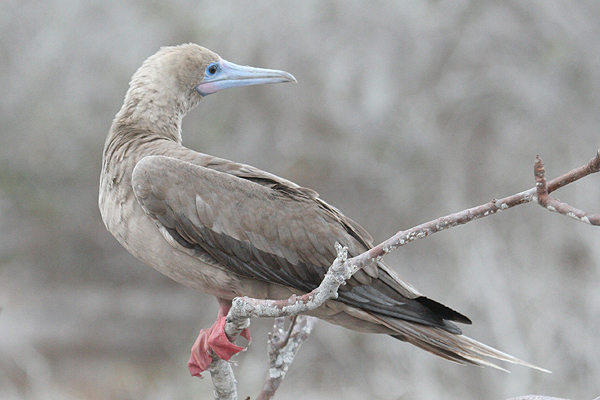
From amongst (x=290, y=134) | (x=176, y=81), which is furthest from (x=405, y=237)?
(x=290, y=134)

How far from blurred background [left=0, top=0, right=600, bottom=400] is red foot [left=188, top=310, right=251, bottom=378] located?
15.2 feet

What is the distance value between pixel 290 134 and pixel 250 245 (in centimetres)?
541

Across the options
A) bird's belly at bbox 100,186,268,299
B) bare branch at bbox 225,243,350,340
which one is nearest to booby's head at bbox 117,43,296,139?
bird's belly at bbox 100,186,268,299

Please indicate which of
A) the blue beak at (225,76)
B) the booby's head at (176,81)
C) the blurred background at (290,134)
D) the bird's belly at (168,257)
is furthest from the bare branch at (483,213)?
the blurred background at (290,134)

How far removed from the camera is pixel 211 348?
8.61 feet

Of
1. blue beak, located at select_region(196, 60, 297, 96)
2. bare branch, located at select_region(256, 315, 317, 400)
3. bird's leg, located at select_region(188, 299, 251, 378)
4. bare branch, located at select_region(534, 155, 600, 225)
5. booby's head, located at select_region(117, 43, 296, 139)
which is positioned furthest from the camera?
blue beak, located at select_region(196, 60, 297, 96)

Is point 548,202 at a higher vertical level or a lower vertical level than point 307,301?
higher

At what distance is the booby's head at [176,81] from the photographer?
10.6 feet

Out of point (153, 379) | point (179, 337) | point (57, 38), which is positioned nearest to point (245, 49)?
point (57, 38)

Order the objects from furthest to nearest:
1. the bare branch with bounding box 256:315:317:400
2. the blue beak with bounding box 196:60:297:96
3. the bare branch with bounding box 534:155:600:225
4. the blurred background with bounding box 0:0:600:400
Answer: the blurred background with bounding box 0:0:600:400
the blue beak with bounding box 196:60:297:96
the bare branch with bounding box 256:315:317:400
the bare branch with bounding box 534:155:600:225

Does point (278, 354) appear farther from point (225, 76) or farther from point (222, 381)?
point (225, 76)

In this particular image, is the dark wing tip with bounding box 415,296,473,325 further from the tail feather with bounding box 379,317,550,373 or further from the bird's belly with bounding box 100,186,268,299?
the bird's belly with bounding box 100,186,268,299

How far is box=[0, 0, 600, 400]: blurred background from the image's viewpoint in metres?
7.66

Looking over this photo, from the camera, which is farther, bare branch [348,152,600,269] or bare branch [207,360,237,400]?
bare branch [207,360,237,400]
